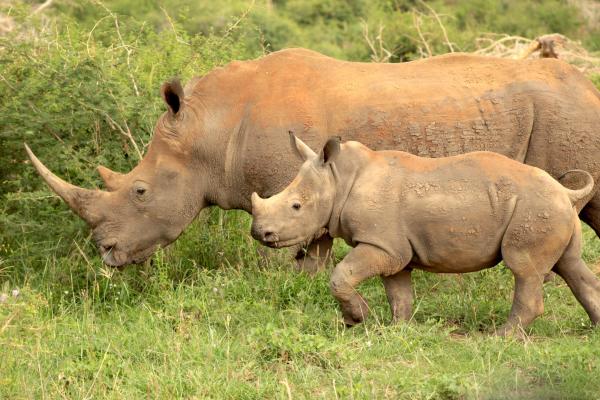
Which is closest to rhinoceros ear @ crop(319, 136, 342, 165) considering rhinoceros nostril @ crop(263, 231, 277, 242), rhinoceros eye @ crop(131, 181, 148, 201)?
rhinoceros nostril @ crop(263, 231, 277, 242)

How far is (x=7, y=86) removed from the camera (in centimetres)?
941

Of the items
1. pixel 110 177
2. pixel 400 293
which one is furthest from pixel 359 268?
pixel 110 177

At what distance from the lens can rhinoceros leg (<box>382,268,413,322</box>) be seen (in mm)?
7570

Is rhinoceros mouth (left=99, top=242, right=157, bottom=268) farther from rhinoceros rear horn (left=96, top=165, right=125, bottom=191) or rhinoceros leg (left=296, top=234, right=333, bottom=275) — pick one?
rhinoceros leg (left=296, top=234, right=333, bottom=275)

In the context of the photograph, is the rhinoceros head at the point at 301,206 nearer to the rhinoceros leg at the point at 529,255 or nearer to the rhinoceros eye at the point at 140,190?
the rhinoceros leg at the point at 529,255

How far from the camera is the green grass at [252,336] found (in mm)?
6309

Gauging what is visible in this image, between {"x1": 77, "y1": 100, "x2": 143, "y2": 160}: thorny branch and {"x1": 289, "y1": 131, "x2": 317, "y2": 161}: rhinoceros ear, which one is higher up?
{"x1": 289, "y1": 131, "x2": 317, "y2": 161}: rhinoceros ear

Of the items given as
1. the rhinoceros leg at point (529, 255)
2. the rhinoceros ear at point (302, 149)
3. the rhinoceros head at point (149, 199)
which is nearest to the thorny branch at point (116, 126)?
the rhinoceros head at point (149, 199)

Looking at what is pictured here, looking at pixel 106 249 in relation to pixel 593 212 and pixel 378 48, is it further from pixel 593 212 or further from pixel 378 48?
pixel 378 48

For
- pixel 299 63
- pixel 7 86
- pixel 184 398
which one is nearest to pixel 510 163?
pixel 299 63

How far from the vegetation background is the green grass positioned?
0.05 ft

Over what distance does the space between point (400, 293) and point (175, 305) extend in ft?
4.82

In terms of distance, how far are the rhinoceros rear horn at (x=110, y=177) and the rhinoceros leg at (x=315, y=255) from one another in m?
1.41

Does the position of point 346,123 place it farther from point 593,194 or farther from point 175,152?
point 593,194
